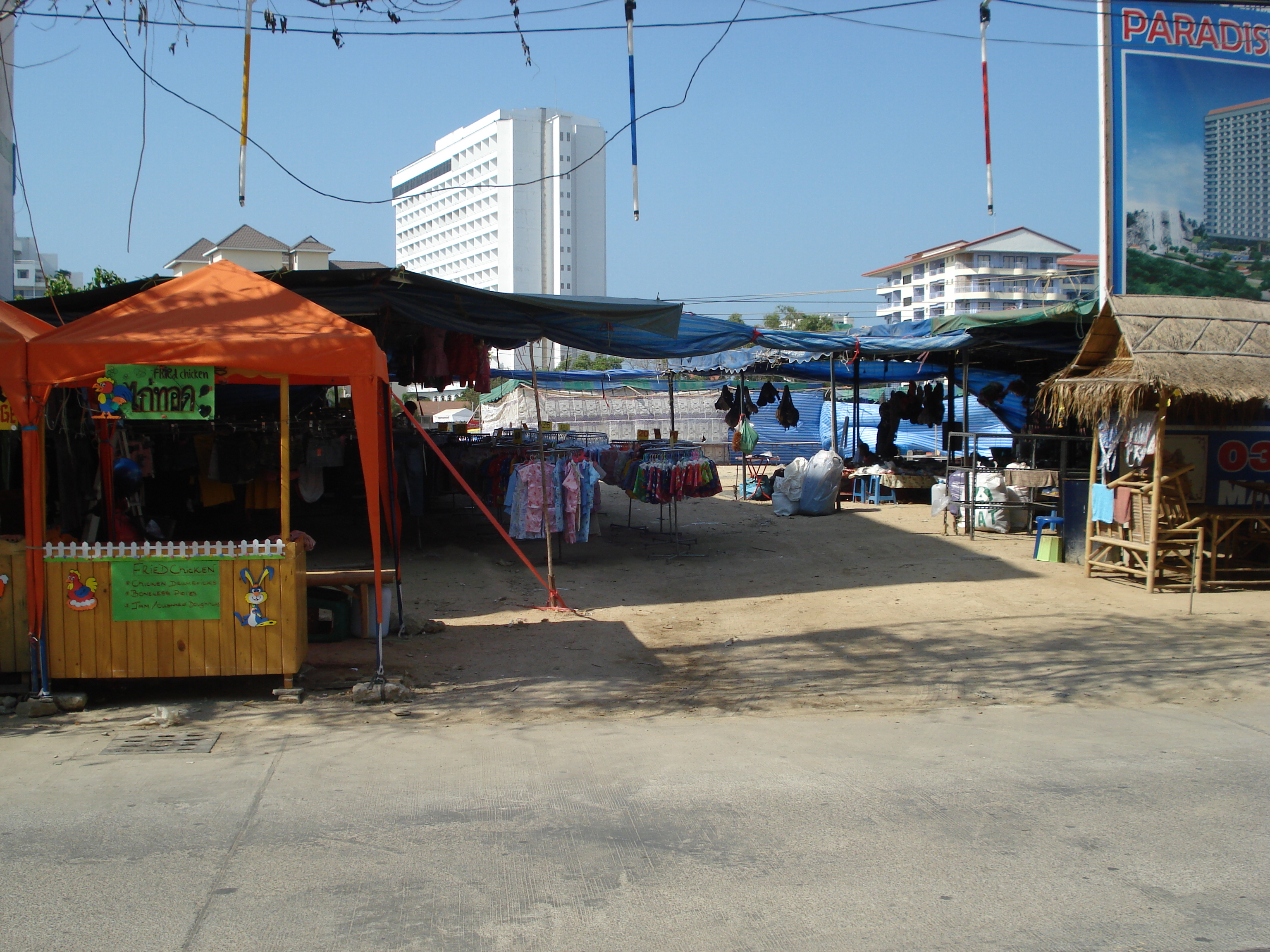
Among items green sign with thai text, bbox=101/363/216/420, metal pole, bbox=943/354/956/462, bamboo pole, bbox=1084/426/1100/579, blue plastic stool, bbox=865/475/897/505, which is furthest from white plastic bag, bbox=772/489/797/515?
green sign with thai text, bbox=101/363/216/420

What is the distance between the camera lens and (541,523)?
11.2 meters

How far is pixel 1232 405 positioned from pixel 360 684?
1074 cm

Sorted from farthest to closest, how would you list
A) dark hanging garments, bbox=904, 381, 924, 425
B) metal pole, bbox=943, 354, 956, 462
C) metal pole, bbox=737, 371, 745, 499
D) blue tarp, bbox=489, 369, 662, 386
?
1. blue tarp, bbox=489, 369, 662, 386
2. dark hanging garments, bbox=904, 381, 924, 425
3. metal pole, bbox=737, 371, 745, 499
4. metal pole, bbox=943, 354, 956, 462

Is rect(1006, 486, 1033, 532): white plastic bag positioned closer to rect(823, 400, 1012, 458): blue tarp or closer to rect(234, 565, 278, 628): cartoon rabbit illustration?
rect(823, 400, 1012, 458): blue tarp

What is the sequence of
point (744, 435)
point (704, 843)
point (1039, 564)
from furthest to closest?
point (744, 435), point (1039, 564), point (704, 843)

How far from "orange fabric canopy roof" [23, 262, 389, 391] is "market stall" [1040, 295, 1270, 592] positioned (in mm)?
8299

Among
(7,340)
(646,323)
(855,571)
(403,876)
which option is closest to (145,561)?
(7,340)

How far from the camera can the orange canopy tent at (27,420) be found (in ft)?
19.1

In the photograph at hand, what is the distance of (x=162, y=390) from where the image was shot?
20.0ft

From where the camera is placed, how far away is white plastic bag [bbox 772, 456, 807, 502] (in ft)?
59.0

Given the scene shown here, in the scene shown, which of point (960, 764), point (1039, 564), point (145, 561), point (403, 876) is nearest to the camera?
point (403, 876)

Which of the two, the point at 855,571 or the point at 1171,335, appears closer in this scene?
the point at 1171,335

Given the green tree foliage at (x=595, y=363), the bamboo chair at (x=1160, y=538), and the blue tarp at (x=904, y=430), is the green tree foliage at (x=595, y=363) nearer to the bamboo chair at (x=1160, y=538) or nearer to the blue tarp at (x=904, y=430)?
the blue tarp at (x=904, y=430)

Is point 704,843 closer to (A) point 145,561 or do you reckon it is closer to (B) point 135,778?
(B) point 135,778
